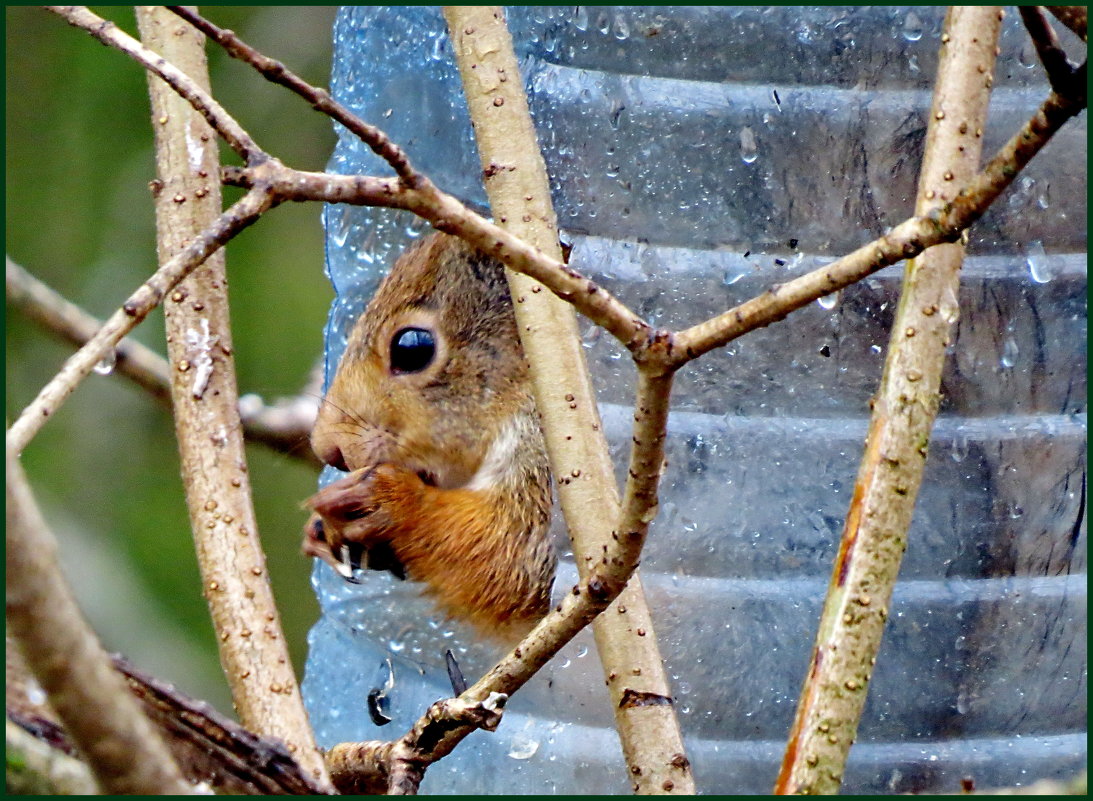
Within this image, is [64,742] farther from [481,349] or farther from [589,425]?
[481,349]

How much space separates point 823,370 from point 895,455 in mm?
366

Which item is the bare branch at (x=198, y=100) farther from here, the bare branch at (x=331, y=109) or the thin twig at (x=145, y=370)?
the thin twig at (x=145, y=370)

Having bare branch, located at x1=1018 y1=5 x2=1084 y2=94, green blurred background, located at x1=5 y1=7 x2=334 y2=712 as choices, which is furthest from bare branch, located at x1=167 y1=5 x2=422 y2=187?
green blurred background, located at x1=5 y1=7 x2=334 y2=712

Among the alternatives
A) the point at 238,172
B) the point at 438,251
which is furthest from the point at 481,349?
the point at 238,172

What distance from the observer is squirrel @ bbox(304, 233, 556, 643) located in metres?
1.50

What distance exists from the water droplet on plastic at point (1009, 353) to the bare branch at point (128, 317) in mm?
797

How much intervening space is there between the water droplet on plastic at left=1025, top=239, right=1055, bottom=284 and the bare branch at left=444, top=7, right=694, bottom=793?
478mm

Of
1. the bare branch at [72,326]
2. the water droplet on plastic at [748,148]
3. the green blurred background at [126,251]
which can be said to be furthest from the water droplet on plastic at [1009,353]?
the green blurred background at [126,251]

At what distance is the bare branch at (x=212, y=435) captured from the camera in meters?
1.14

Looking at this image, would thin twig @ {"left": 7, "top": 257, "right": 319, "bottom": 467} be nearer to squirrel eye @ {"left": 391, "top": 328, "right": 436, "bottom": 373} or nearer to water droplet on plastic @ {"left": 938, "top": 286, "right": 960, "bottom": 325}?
squirrel eye @ {"left": 391, "top": 328, "right": 436, "bottom": 373}

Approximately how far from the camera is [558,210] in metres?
1.33

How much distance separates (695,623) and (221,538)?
464mm

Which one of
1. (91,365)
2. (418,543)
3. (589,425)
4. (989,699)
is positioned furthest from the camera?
(418,543)

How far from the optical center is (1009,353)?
1289 millimetres
